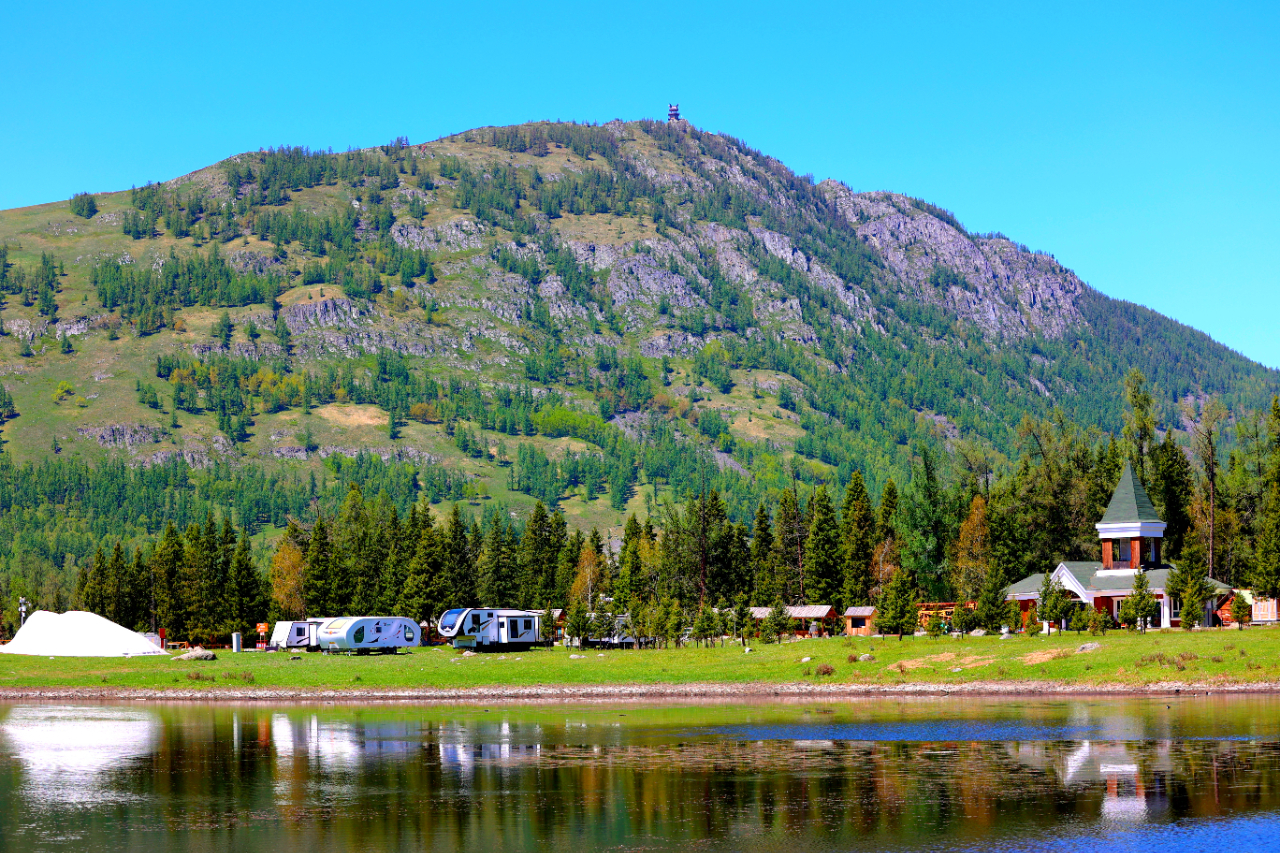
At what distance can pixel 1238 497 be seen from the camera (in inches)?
4530

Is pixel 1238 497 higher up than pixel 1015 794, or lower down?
higher up

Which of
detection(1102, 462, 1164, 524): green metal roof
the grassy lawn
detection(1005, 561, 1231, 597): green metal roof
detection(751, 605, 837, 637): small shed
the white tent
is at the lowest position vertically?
detection(751, 605, 837, 637): small shed

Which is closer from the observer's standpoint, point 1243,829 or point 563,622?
point 1243,829

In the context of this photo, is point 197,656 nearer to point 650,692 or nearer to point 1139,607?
point 650,692

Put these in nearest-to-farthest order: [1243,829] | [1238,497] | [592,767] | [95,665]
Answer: [1243,829]
[592,767]
[95,665]
[1238,497]

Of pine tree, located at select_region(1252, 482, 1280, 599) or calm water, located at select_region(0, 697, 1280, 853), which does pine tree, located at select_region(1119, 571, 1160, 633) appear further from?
calm water, located at select_region(0, 697, 1280, 853)

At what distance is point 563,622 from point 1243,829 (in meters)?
107

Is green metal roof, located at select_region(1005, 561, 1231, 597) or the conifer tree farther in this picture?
the conifer tree

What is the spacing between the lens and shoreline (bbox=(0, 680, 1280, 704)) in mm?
64750

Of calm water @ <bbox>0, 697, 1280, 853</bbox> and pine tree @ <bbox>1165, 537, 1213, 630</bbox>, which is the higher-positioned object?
pine tree @ <bbox>1165, 537, 1213, 630</bbox>

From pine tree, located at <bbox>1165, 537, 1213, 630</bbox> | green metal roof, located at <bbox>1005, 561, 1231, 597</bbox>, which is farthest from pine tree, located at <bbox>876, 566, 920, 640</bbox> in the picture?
pine tree, located at <bbox>1165, 537, 1213, 630</bbox>

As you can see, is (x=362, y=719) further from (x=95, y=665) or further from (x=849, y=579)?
(x=849, y=579)

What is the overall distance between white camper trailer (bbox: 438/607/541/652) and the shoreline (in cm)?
3053

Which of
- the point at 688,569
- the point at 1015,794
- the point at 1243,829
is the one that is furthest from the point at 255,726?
the point at 688,569
